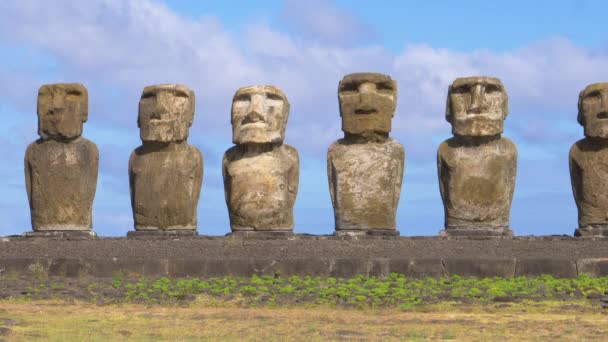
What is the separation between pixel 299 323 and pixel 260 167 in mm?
6947

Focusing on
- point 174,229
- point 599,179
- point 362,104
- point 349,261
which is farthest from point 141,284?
point 599,179

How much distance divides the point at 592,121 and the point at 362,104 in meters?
3.47

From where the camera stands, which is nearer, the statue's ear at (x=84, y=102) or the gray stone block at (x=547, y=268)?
the gray stone block at (x=547, y=268)

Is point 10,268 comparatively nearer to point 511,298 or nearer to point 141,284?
point 141,284

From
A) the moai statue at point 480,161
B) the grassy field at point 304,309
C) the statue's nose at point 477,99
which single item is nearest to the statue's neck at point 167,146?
the grassy field at point 304,309

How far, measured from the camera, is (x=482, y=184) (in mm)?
18844

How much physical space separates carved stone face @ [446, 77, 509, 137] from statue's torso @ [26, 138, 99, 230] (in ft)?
18.7

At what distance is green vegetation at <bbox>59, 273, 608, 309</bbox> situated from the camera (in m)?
13.6

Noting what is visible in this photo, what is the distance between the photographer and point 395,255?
16.9 m

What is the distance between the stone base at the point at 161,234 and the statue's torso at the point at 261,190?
675 millimetres

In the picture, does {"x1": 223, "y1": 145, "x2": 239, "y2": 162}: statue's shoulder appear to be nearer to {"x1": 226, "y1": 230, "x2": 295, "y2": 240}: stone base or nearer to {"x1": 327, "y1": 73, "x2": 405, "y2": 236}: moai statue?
{"x1": 226, "y1": 230, "x2": 295, "y2": 240}: stone base

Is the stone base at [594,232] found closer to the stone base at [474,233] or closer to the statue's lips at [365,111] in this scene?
the stone base at [474,233]

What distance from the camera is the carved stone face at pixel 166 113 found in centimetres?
1892

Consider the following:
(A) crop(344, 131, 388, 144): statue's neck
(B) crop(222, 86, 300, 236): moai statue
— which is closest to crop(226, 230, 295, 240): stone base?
(B) crop(222, 86, 300, 236): moai statue
